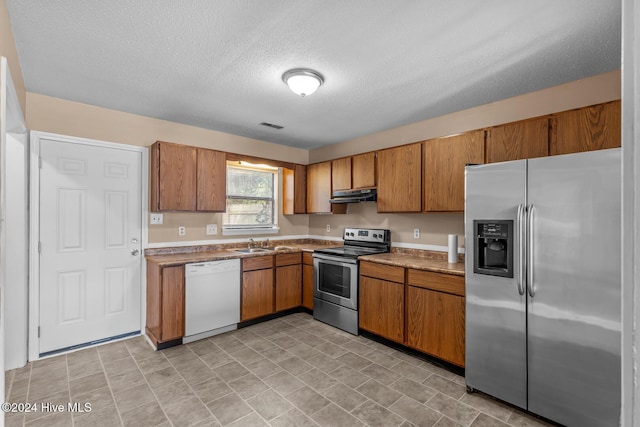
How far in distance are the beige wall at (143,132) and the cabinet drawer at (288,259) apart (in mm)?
907

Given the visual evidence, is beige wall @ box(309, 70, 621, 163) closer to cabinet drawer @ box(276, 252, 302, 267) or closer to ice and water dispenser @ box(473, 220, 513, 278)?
ice and water dispenser @ box(473, 220, 513, 278)

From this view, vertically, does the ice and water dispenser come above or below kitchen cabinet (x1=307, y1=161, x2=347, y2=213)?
below

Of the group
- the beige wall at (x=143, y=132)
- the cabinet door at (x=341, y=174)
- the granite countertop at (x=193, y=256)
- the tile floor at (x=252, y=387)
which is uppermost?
the beige wall at (x=143, y=132)

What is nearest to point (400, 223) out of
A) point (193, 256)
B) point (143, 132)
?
point (193, 256)

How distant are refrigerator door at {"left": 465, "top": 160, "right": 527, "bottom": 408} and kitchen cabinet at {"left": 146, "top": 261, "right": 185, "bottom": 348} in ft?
8.95

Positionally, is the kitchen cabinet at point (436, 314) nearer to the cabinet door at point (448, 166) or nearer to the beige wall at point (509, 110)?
the cabinet door at point (448, 166)

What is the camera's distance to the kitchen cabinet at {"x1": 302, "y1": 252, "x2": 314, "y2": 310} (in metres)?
4.34

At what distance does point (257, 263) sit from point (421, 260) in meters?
1.93

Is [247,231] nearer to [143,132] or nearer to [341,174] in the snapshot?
[341,174]

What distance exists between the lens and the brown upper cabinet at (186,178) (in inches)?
139

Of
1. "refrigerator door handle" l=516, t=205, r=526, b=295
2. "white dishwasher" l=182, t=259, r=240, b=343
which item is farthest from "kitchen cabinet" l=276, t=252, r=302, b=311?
"refrigerator door handle" l=516, t=205, r=526, b=295

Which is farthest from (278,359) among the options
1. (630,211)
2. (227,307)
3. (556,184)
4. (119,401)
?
(630,211)

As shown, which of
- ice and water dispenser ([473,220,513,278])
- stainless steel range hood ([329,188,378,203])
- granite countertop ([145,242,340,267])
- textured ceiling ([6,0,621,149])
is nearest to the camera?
textured ceiling ([6,0,621,149])

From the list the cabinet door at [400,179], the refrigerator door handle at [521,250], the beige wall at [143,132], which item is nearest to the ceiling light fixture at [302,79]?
the cabinet door at [400,179]
